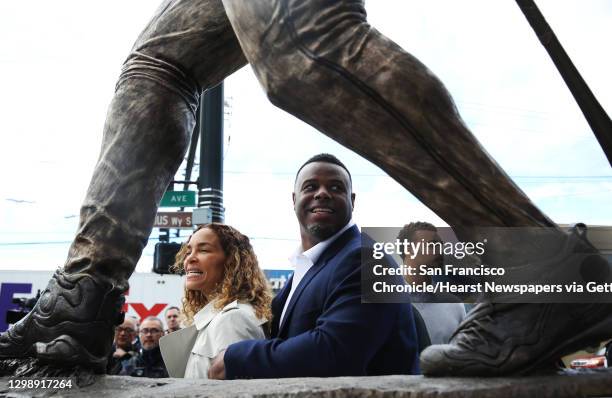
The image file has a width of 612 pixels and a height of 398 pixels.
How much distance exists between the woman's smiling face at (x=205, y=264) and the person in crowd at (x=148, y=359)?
217 cm

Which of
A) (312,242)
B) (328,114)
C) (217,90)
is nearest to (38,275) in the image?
(217,90)

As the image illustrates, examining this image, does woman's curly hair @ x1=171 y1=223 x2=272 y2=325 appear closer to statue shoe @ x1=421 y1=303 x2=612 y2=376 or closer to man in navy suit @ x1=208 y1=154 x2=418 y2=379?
Answer: man in navy suit @ x1=208 y1=154 x2=418 y2=379

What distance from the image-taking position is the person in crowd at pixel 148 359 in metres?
5.38

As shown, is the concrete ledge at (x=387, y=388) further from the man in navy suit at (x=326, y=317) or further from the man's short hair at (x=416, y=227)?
the man's short hair at (x=416, y=227)

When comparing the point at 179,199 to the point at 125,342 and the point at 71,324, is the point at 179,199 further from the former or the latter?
the point at 71,324

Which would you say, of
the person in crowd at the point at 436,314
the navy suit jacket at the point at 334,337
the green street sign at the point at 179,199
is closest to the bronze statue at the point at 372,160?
the navy suit jacket at the point at 334,337

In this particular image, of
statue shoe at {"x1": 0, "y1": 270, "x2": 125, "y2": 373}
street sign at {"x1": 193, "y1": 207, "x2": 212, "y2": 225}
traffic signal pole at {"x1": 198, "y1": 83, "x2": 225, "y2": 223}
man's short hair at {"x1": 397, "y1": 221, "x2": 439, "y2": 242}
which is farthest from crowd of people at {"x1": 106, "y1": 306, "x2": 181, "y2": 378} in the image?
statue shoe at {"x1": 0, "y1": 270, "x2": 125, "y2": 373}

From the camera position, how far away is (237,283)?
2904 mm

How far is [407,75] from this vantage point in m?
1.30

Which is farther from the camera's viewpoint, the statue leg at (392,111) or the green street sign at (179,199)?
the green street sign at (179,199)

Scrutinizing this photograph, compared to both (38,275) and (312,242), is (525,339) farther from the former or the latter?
(38,275)

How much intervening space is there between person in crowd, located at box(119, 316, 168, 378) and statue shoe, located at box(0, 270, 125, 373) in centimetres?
354

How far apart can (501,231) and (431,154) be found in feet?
0.72

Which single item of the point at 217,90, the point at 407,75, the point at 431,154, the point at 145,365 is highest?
the point at 217,90
